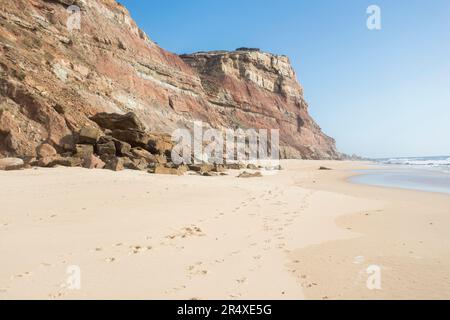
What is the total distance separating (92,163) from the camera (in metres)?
13.8

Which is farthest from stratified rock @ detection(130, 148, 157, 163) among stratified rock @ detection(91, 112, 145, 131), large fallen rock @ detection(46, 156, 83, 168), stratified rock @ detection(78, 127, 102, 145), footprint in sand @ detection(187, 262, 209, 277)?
footprint in sand @ detection(187, 262, 209, 277)

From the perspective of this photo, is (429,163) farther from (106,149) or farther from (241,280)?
(241,280)

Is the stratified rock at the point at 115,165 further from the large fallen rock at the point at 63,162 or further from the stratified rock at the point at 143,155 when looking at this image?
the stratified rock at the point at 143,155

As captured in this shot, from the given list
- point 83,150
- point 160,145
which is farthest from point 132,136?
point 83,150

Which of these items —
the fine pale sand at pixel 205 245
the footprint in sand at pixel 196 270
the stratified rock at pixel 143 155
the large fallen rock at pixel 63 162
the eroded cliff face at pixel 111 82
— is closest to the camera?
the fine pale sand at pixel 205 245

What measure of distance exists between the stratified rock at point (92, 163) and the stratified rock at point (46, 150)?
2.13 m

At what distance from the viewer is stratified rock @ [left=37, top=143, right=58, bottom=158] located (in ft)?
48.8

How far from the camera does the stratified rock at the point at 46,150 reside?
48.8 ft

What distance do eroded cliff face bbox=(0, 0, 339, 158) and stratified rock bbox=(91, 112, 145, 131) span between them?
73cm

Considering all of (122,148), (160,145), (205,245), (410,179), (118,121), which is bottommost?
(410,179)

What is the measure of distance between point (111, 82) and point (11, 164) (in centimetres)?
1927

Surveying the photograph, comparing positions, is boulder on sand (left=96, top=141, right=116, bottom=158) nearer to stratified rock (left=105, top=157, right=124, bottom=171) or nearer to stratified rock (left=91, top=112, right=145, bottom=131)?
stratified rock (left=105, top=157, right=124, bottom=171)

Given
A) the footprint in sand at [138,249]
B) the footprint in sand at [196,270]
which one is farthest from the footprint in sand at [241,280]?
the footprint in sand at [138,249]

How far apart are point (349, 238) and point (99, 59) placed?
31973 mm
